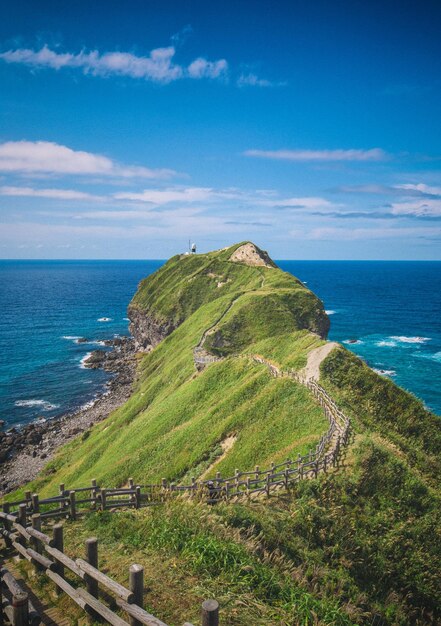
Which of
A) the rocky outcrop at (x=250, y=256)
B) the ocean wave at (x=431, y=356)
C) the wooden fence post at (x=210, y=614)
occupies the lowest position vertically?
the ocean wave at (x=431, y=356)

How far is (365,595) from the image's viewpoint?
1575cm

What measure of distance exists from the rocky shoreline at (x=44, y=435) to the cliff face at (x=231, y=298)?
64.9ft

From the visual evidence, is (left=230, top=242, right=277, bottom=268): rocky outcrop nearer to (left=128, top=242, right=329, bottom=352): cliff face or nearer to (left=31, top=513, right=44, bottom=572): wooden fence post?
(left=128, top=242, right=329, bottom=352): cliff face

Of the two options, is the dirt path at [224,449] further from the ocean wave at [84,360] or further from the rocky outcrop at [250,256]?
the rocky outcrop at [250,256]

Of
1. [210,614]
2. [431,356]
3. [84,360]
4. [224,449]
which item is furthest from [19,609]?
[431,356]

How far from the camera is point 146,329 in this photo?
10806cm

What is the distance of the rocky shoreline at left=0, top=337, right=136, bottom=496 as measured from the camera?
2253 inches

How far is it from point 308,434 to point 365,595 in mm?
12424

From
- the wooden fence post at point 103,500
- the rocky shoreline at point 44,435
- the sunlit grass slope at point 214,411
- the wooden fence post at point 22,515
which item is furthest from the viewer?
the rocky shoreline at point 44,435

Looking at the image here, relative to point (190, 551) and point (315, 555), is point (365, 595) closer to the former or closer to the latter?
point (315, 555)

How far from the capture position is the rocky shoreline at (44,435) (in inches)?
2253

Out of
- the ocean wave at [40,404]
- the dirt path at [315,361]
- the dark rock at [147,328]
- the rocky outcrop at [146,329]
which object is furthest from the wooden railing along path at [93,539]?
the rocky outcrop at [146,329]

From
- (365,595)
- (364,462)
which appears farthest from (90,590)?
(364,462)

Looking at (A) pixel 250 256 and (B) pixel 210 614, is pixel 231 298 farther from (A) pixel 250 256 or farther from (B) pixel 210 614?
(B) pixel 210 614
